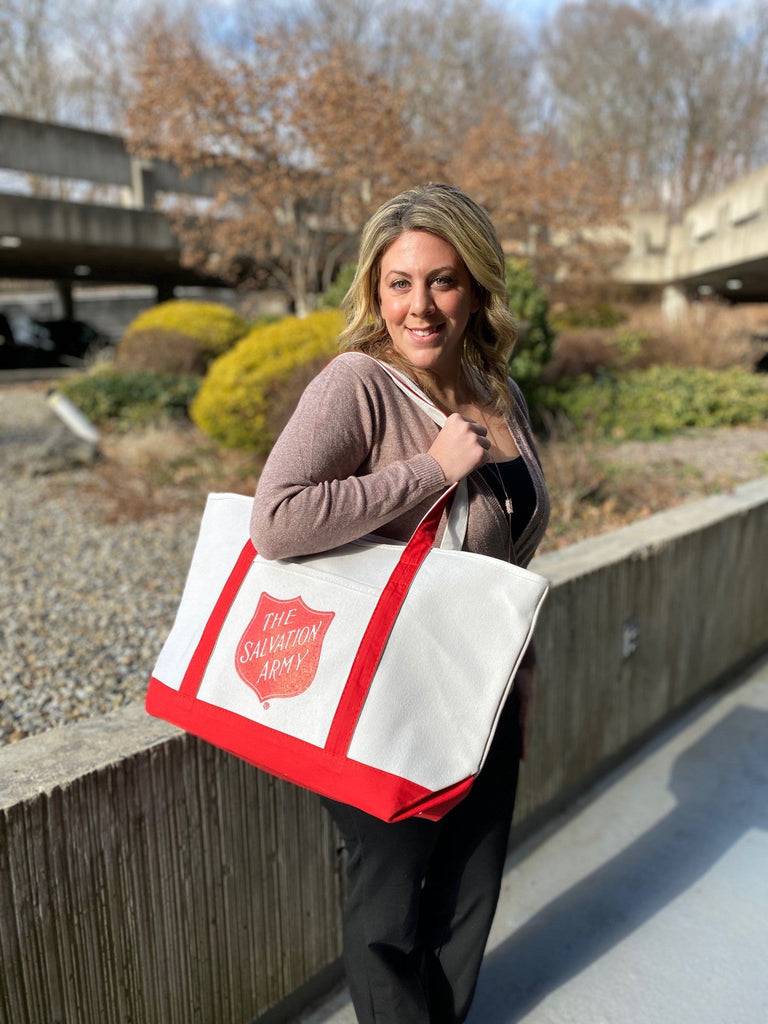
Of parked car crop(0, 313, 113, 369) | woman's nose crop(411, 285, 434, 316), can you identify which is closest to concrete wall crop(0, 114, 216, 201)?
parked car crop(0, 313, 113, 369)

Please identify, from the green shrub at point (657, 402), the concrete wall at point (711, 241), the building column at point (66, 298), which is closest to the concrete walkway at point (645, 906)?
the green shrub at point (657, 402)

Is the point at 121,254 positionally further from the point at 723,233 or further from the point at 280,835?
the point at 280,835

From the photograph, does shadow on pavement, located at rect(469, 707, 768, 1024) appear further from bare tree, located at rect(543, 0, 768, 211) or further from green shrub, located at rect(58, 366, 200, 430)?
bare tree, located at rect(543, 0, 768, 211)

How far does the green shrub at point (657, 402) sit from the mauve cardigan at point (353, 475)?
691 centimetres

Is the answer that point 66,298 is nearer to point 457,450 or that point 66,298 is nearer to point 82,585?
point 82,585

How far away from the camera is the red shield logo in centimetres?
129

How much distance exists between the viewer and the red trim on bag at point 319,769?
1209 millimetres

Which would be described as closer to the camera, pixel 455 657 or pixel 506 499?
pixel 455 657

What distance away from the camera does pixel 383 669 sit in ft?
4.08

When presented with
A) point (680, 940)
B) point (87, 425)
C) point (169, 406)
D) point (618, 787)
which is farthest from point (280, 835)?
point (169, 406)

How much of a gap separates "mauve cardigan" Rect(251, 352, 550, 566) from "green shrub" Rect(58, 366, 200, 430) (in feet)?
28.4

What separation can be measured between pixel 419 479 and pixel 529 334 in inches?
293

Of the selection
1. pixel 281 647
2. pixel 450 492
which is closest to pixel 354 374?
pixel 450 492

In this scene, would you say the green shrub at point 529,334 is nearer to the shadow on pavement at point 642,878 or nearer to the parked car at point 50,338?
the shadow on pavement at point 642,878
